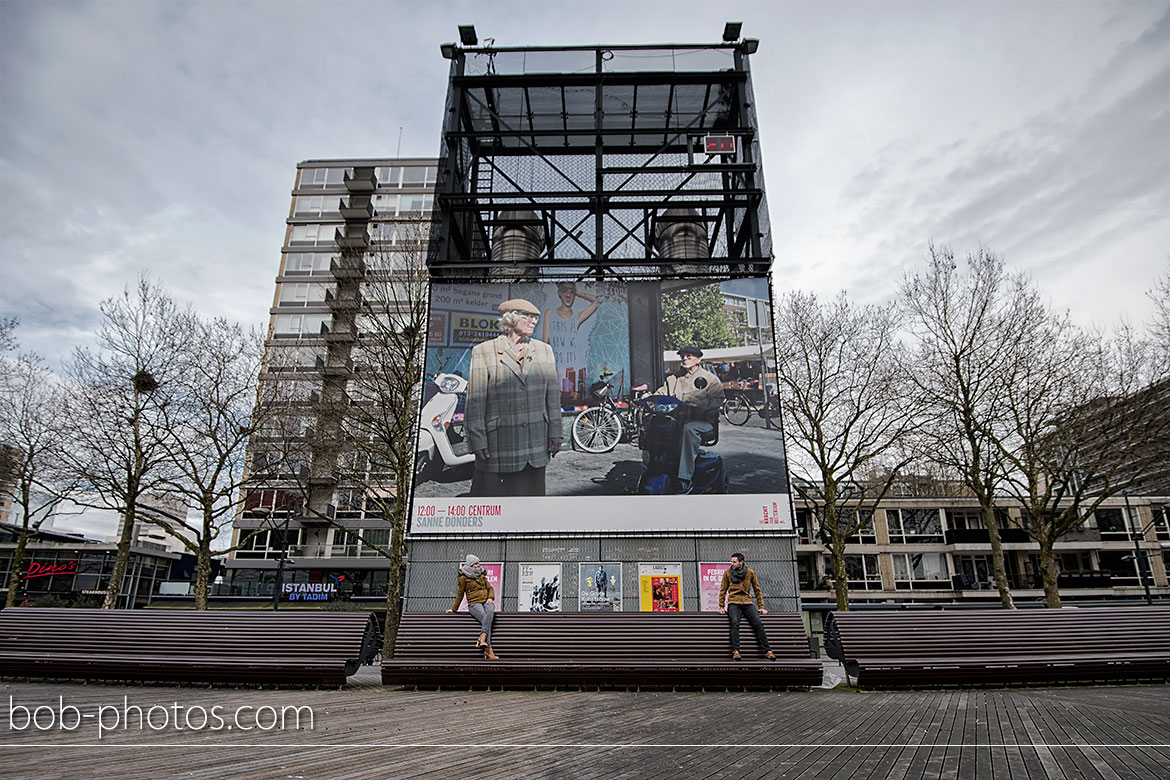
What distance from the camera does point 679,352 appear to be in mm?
16328

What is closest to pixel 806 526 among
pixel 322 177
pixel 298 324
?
pixel 298 324

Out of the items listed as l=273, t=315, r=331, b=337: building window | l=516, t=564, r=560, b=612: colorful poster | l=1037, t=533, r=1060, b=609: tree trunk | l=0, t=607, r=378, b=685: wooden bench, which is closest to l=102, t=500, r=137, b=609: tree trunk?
l=0, t=607, r=378, b=685: wooden bench

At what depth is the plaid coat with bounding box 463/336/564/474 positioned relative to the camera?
15.5 meters

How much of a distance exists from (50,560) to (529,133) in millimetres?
41973

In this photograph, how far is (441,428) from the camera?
15.8m

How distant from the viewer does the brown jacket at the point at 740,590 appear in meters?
10.7

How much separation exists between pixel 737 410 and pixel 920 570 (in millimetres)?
38721

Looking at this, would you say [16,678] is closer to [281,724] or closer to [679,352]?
[281,724]

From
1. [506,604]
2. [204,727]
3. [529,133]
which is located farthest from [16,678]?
[529,133]

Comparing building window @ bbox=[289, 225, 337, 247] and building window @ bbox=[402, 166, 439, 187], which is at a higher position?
building window @ bbox=[402, 166, 439, 187]

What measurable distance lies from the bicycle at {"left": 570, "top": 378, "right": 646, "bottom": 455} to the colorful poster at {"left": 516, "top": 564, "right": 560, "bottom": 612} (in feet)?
9.53

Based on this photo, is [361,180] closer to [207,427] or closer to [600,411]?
[207,427]

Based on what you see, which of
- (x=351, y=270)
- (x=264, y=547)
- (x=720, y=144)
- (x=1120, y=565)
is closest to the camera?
(x=720, y=144)

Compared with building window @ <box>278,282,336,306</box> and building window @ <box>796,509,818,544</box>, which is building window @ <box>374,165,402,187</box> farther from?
building window @ <box>796,509,818,544</box>
